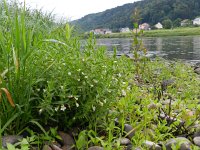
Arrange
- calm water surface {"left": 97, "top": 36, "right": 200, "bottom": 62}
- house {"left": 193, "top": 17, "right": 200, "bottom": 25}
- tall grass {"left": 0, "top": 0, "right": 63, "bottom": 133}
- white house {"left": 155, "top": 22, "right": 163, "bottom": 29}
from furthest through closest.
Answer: house {"left": 193, "top": 17, "right": 200, "bottom": 25}, white house {"left": 155, "top": 22, "right": 163, "bottom": 29}, calm water surface {"left": 97, "top": 36, "right": 200, "bottom": 62}, tall grass {"left": 0, "top": 0, "right": 63, "bottom": 133}

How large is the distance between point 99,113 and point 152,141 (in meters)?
0.60

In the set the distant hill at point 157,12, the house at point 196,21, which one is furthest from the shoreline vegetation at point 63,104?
the house at point 196,21

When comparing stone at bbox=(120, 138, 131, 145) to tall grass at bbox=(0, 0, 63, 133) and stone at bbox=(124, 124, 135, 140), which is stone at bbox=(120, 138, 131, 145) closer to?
stone at bbox=(124, 124, 135, 140)

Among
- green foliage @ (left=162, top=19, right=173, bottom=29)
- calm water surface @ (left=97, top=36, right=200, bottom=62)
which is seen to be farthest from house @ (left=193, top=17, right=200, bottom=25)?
calm water surface @ (left=97, top=36, right=200, bottom=62)

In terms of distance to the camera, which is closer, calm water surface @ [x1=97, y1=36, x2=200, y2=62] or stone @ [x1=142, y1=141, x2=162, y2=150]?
stone @ [x1=142, y1=141, x2=162, y2=150]

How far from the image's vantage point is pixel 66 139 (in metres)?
2.80

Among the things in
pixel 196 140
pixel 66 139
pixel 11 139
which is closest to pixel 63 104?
pixel 66 139

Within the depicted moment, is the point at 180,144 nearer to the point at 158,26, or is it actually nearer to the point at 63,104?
the point at 63,104

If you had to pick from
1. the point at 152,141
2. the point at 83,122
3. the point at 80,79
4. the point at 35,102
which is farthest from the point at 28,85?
the point at 152,141

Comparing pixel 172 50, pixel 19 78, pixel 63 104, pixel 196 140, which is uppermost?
pixel 19 78

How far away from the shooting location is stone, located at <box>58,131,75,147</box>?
278 centimetres

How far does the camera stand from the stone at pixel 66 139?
2.78m

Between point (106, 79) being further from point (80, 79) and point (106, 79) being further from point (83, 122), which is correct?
point (83, 122)

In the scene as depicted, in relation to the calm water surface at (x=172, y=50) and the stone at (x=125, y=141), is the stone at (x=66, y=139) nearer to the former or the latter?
the stone at (x=125, y=141)
